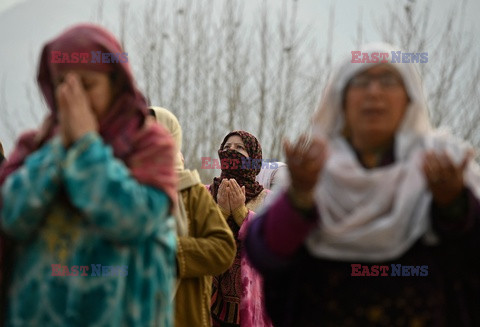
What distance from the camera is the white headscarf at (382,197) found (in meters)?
2.26

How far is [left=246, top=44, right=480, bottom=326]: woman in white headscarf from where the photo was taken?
7.30 feet

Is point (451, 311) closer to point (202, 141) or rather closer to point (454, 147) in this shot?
point (454, 147)

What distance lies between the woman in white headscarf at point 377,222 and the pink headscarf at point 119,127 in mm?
352

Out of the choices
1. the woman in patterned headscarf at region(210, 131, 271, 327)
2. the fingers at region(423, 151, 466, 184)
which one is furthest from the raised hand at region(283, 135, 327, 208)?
the woman in patterned headscarf at region(210, 131, 271, 327)

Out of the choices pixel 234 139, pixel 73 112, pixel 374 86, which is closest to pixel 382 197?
pixel 374 86

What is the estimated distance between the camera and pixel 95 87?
230 cm

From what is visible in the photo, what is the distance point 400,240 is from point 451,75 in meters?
12.9

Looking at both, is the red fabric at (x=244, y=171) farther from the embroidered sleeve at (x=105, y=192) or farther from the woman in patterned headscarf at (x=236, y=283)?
the embroidered sleeve at (x=105, y=192)

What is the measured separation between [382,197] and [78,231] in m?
0.85

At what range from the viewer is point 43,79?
7.92 feet

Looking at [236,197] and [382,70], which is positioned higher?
[382,70]

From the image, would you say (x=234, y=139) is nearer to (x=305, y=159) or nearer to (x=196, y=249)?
(x=196, y=249)

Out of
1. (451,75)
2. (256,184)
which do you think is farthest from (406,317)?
(451,75)

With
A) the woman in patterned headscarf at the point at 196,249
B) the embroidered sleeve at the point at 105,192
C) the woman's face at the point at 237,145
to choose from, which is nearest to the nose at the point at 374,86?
the embroidered sleeve at the point at 105,192
